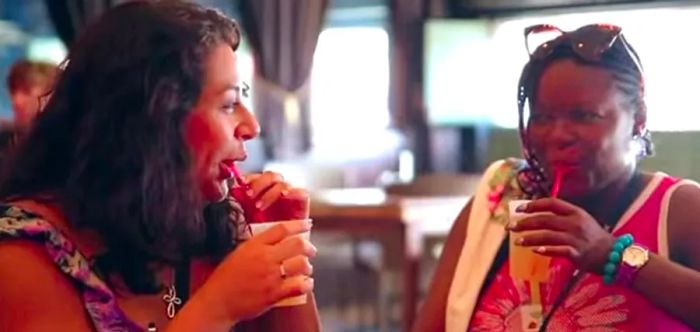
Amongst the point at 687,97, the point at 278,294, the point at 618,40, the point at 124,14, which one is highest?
the point at 124,14

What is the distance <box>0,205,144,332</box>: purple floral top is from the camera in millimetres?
1307

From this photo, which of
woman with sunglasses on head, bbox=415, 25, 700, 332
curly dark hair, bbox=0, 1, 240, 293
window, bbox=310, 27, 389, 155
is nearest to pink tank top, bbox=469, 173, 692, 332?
woman with sunglasses on head, bbox=415, 25, 700, 332

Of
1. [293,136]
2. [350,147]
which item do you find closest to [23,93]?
[293,136]

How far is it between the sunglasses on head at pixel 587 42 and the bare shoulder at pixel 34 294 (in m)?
0.81

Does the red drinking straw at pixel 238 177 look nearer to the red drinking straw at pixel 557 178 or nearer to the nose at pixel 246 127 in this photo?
the nose at pixel 246 127

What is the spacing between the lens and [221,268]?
1.27m

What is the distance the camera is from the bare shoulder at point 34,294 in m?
1.27

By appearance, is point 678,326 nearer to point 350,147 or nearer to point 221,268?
point 221,268

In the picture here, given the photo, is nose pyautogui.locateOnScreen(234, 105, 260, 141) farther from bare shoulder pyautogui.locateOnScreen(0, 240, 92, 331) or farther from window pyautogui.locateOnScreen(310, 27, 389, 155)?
window pyautogui.locateOnScreen(310, 27, 389, 155)

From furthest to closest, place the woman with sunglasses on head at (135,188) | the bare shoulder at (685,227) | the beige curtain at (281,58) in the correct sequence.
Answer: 1. the beige curtain at (281,58)
2. the bare shoulder at (685,227)
3. the woman with sunglasses on head at (135,188)

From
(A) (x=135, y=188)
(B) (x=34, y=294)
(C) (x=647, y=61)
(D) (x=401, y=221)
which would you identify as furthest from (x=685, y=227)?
(C) (x=647, y=61)

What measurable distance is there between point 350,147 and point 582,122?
5283 mm

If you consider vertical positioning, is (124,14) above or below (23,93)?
above

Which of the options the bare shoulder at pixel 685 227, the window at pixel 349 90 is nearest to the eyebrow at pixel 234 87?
the bare shoulder at pixel 685 227
